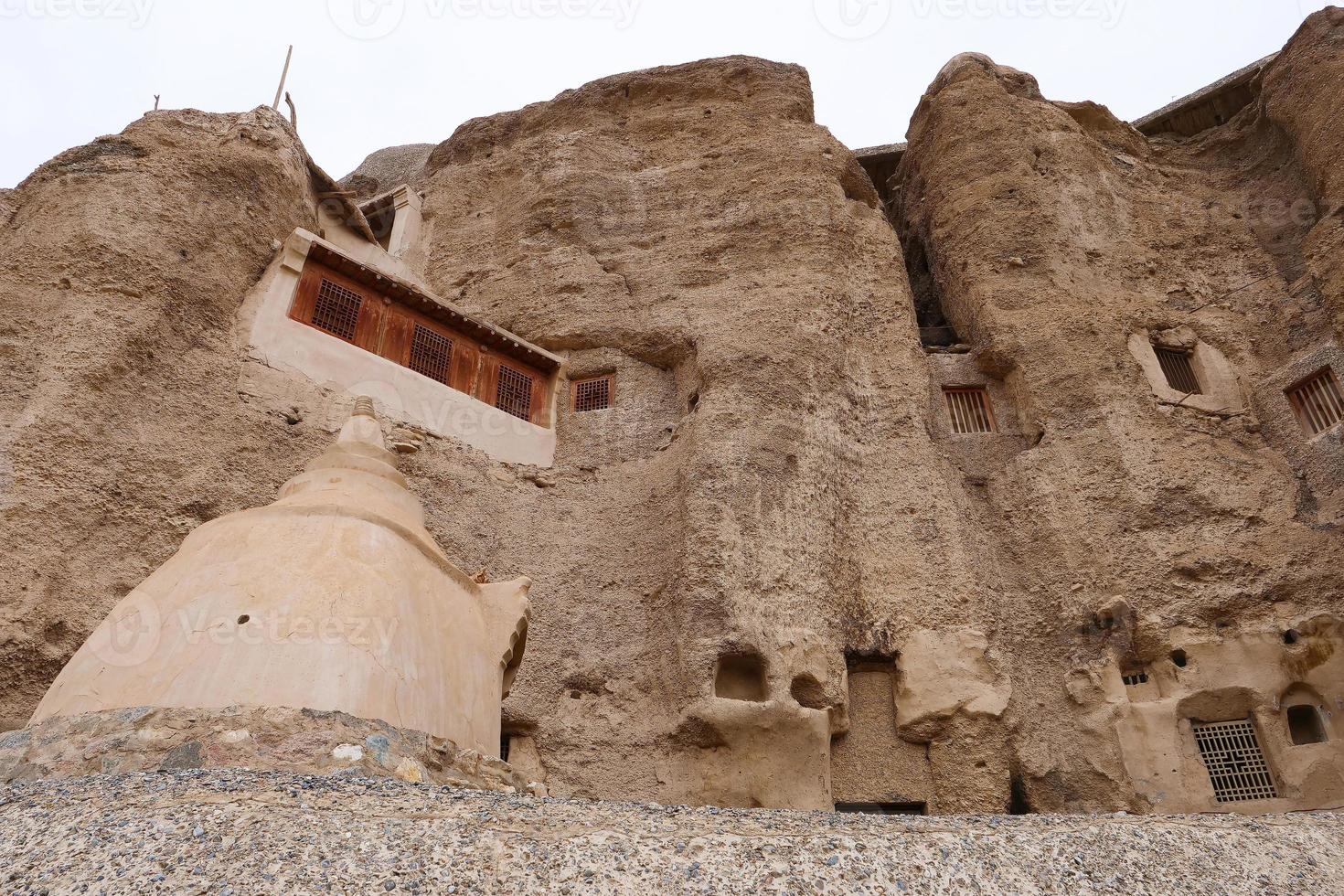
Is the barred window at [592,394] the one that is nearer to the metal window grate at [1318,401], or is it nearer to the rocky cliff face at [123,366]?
the rocky cliff face at [123,366]

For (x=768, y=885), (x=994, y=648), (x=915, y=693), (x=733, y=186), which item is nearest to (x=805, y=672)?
(x=915, y=693)

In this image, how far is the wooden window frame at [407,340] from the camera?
1327 cm

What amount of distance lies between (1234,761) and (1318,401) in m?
5.13

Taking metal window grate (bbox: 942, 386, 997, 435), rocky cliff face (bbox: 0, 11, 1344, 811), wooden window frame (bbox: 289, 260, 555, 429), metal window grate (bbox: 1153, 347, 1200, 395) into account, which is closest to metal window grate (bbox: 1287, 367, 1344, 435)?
rocky cliff face (bbox: 0, 11, 1344, 811)

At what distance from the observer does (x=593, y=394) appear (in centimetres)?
1487

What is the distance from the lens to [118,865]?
14.7 feet

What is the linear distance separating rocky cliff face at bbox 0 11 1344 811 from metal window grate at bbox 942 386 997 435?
5.6 inches

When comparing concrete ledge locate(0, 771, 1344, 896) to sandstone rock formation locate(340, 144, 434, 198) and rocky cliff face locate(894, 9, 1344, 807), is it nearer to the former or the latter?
rocky cliff face locate(894, 9, 1344, 807)

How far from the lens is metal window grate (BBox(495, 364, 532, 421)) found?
14219 mm

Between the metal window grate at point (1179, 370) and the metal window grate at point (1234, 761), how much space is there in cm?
509

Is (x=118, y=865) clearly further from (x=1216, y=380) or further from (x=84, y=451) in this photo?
(x=1216, y=380)

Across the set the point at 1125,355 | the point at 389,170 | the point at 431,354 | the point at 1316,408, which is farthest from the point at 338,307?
the point at 1316,408
